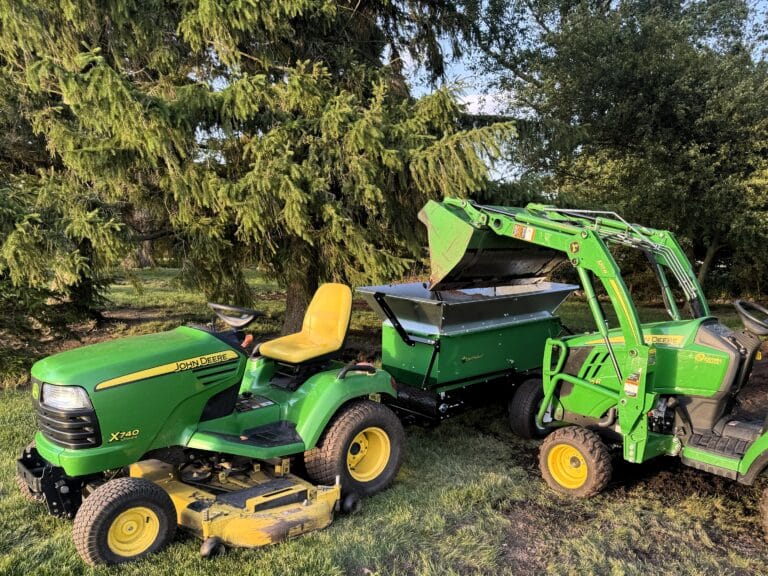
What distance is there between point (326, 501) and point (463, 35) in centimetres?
751

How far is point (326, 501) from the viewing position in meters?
3.35

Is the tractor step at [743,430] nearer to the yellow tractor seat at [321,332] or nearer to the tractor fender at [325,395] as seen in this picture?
the tractor fender at [325,395]

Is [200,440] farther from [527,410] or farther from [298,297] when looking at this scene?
[298,297]

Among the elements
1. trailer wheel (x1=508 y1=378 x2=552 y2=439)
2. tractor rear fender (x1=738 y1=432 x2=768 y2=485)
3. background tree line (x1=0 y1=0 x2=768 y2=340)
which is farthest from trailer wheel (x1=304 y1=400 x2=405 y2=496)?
background tree line (x1=0 y1=0 x2=768 y2=340)

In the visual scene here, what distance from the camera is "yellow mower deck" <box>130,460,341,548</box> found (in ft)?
9.87

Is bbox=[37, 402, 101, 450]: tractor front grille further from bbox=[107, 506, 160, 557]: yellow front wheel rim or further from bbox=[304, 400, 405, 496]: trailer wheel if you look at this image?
bbox=[304, 400, 405, 496]: trailer wheel

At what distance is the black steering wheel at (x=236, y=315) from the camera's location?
374 cm

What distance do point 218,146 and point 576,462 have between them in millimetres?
4750

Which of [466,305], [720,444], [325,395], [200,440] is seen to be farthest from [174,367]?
[720,444]

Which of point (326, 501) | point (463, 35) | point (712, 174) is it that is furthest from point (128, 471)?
point (712, 174)

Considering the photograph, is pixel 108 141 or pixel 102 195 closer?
pixel 108 141

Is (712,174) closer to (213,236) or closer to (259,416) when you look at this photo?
(213,236)

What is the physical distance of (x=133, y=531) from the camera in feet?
9.64

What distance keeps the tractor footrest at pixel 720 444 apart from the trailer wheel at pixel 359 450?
1.90 meters
